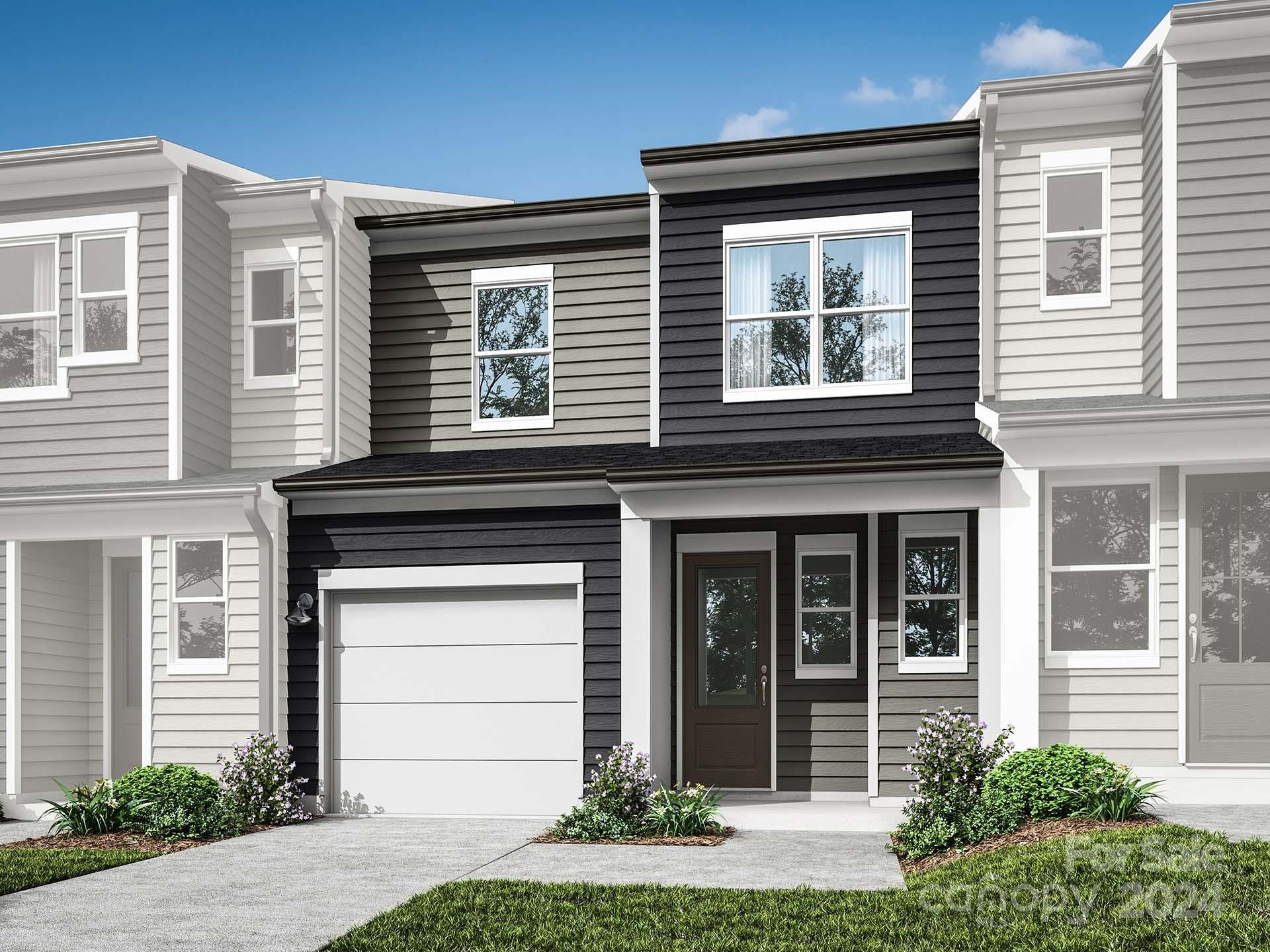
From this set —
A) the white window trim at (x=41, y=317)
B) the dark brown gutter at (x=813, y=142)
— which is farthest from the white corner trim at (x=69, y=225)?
the dark brown gutter at (x=813, y=142)

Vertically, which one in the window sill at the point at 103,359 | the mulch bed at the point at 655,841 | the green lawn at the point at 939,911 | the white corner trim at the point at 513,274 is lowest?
the mulch bed at the point at 655,841

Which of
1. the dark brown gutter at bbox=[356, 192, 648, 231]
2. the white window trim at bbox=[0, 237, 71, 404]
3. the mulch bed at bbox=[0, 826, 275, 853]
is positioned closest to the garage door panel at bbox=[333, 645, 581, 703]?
the mulch bed at bbox=[0, 826, 275, 853]

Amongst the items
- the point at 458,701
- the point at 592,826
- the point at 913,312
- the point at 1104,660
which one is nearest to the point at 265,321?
the point at 458,701

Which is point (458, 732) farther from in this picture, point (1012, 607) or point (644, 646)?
point (1012, 607)

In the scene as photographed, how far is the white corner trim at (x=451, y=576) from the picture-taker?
1157 centimetres

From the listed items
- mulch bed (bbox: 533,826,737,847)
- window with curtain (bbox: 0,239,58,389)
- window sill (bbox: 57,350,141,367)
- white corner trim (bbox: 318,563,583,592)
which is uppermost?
window with curtain (bbox: 0,239,58,389)

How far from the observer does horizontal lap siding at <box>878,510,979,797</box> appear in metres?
11.5

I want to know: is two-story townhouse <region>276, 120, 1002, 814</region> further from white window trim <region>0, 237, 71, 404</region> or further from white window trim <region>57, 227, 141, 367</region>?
white window trim <region>0, 237, 71, 404</region>

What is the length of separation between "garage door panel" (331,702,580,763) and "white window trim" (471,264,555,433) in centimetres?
333

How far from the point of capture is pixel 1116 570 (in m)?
10.4

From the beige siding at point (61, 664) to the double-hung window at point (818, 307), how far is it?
756 cm

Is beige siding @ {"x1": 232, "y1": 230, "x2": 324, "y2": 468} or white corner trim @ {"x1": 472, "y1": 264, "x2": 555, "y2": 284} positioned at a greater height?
white corner trim @ {"x1": 472, "y1": 264, "x2": 555, "y2": 284}

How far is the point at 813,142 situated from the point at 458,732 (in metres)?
6.78

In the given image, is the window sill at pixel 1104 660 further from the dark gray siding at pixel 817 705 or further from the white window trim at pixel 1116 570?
the dark gray siding at pixel 817 705
